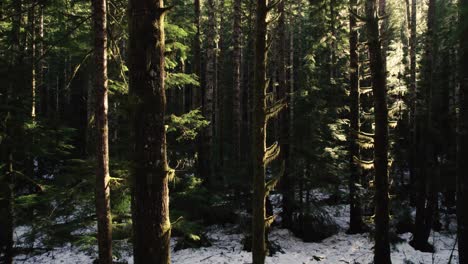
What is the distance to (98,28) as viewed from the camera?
7418 millimetres

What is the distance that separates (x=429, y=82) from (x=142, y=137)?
15585mm

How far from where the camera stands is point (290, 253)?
12.9 metres

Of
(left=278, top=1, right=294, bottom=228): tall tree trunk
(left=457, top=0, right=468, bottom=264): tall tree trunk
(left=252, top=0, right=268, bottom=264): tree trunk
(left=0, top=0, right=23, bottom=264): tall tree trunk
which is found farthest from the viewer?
(left=278, top=1, right=294, bottom=228): tall tree trunk

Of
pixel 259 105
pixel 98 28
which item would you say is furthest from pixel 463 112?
pixel 98 28

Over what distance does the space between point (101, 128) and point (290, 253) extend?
8.25 metres

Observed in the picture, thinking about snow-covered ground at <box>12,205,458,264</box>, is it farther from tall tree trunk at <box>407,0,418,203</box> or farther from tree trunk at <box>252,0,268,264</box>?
tree trunk at <box>252,0,268,264</box>

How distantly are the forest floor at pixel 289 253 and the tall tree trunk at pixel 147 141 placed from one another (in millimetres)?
8367

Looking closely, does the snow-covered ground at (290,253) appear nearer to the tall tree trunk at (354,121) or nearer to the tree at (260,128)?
the tall tree trunk at (354,121)

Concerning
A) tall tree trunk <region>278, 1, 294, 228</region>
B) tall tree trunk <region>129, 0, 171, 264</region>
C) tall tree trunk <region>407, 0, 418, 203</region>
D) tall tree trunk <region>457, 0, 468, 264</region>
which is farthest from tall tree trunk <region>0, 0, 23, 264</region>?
tall tree trunk <region>407, 0, 418, 203</region>

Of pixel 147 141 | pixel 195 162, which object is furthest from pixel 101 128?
pixel 195 162

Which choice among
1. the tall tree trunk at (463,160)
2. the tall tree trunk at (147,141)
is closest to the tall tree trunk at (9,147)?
the tall tree trunk at (147,141)

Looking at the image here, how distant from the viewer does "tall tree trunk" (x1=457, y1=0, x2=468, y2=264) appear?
7.82m

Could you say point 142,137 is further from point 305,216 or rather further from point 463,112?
point 305,216

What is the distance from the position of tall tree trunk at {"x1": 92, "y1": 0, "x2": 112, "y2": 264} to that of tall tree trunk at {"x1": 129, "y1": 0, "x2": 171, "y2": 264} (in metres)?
3.86
